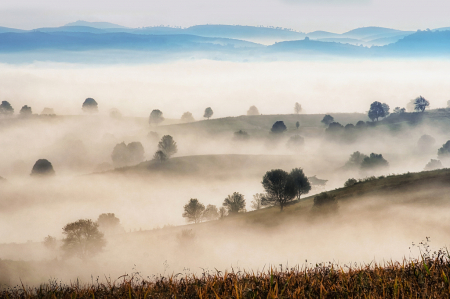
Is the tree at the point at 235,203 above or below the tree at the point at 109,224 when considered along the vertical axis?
above

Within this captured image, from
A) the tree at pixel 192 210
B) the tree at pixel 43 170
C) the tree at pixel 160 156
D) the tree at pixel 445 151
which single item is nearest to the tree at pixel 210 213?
the tree at pixel 192 210

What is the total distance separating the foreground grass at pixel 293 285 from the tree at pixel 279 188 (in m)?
72.1

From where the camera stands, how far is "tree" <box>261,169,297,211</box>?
83.6 m

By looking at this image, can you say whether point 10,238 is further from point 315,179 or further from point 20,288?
point 20,288

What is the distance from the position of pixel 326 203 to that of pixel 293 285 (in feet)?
196

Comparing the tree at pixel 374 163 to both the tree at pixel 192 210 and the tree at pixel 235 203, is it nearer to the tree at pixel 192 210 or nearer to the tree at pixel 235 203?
the tree at pixel 235 203

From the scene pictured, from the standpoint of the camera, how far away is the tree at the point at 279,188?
83562 millimetres

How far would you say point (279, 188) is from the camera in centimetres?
8562

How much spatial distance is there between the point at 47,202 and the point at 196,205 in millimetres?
114887

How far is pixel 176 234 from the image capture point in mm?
77375

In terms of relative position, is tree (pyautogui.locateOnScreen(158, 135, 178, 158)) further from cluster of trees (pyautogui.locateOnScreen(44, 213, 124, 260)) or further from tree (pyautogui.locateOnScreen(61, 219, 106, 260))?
tree (pyautogui.locateOnScreen(61, 219, 106, 260))

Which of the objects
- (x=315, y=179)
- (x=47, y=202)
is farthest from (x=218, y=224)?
(x=47, y=202)

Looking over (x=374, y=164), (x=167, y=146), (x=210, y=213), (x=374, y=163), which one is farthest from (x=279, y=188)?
(x=167, y=146)

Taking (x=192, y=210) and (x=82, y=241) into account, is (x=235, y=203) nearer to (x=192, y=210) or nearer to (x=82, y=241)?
(x=192, y=210)
